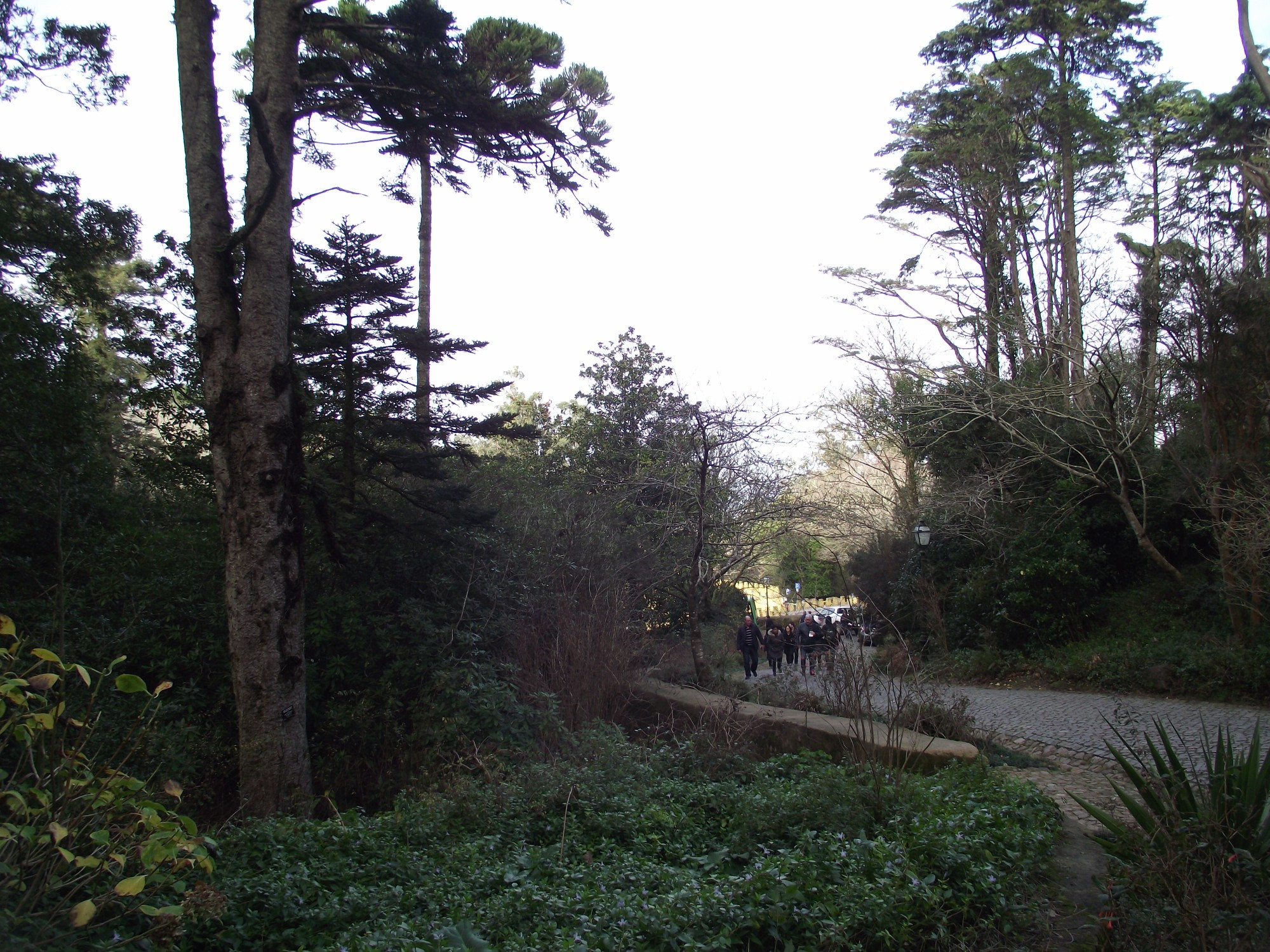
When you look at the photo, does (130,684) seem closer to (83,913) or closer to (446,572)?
(83,913)

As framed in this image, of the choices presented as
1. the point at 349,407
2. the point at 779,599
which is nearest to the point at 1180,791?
the point at 349,407

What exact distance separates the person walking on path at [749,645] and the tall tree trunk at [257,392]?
9693 millimetres

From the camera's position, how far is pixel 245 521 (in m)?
7.13

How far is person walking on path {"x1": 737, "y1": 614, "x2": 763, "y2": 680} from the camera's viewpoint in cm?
1548

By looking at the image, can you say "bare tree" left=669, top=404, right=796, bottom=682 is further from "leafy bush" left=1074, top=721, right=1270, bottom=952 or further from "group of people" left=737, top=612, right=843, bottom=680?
"leafy bush" left=1074, top=721, right=1270, bottom=952

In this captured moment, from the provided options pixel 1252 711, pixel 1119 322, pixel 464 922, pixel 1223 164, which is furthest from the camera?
pixel 1223 164

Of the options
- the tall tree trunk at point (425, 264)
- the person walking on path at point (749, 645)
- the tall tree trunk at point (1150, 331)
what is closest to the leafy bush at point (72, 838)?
the tall tree trunk at point (425, 264)

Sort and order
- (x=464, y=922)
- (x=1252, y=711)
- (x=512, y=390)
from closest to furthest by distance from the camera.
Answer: (x=464, y=922), (x=1252, y=711), (x=512, y=390)

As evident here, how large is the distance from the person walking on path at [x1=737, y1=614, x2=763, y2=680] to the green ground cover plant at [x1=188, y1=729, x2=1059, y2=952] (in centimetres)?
917

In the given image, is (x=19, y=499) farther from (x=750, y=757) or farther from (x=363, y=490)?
(x=750, y=757)

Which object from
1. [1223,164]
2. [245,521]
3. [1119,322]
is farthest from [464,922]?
[1223,164]

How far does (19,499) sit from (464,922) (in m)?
7.61

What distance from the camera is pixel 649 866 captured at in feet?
14.0

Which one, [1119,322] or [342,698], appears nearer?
[342,698]
